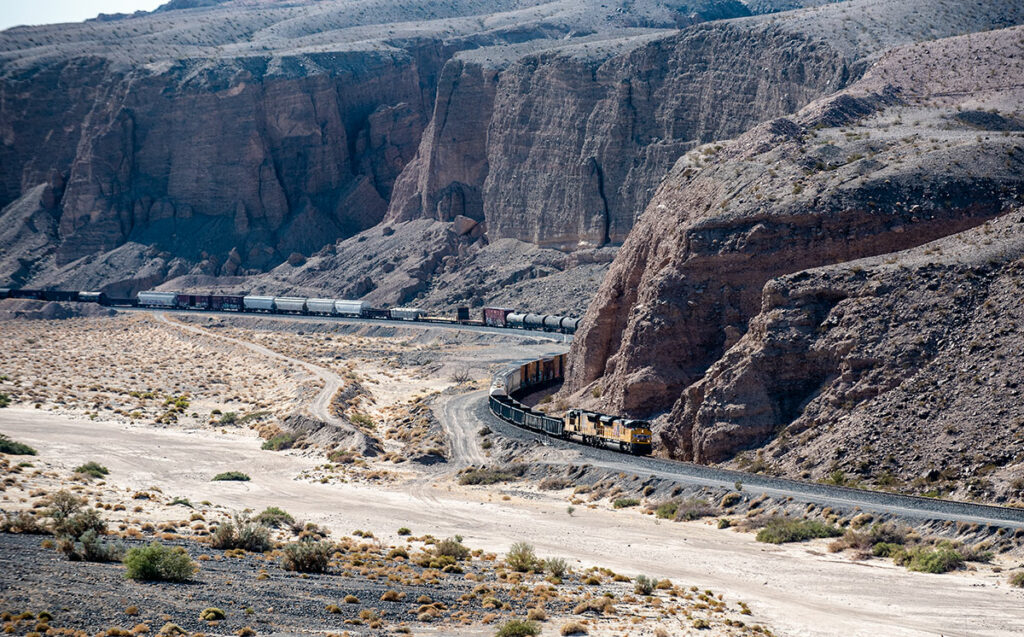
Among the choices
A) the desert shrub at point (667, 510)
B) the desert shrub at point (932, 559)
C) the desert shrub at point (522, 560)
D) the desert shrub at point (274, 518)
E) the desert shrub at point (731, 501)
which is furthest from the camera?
the desert shrub at point (667, 510)

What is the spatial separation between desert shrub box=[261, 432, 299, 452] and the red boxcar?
45.4m

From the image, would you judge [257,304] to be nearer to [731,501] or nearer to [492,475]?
[492,475]

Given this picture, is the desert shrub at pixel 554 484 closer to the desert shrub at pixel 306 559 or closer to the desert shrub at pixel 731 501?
the desert shrub at pixel 731 501

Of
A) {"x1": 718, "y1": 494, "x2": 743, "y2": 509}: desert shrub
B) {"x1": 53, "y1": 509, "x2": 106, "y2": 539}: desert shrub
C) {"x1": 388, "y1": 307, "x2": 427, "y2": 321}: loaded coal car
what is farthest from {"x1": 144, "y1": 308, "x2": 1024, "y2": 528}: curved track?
{"x1": 388, "y1": 307, "x2": 427, "y2": 321}: loaded coal car

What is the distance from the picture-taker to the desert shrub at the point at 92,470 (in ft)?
133

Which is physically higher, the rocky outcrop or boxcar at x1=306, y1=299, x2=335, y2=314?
the rocky outcrop

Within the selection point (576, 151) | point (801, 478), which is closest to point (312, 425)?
point (801, 478)

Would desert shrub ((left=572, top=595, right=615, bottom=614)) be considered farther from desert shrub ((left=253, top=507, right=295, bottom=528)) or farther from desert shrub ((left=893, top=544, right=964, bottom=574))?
desert shrub ((left=253, top=507, right=295, bottom=528))

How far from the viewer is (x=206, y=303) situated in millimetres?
123438

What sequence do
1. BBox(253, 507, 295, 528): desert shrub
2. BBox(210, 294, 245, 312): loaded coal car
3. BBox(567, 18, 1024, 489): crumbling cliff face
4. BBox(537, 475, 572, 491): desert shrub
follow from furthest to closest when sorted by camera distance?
1. BBox(210, 294, 245, 312): loaded coal car
2. BBox(537, 475, 572, 491): desert shrub
3. BBox(567, 18, 1024, 489): crumbling cliff face
4. BBox(253, 507, 295, 528): desert shrub

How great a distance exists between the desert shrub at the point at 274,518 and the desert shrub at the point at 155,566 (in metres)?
9.04

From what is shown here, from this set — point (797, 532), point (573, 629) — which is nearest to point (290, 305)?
point (797, 532)

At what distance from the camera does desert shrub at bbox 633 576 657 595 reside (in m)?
26.8

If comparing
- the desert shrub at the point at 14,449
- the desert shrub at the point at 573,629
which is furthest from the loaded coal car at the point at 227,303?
the desert shrub at the point at 573,629
